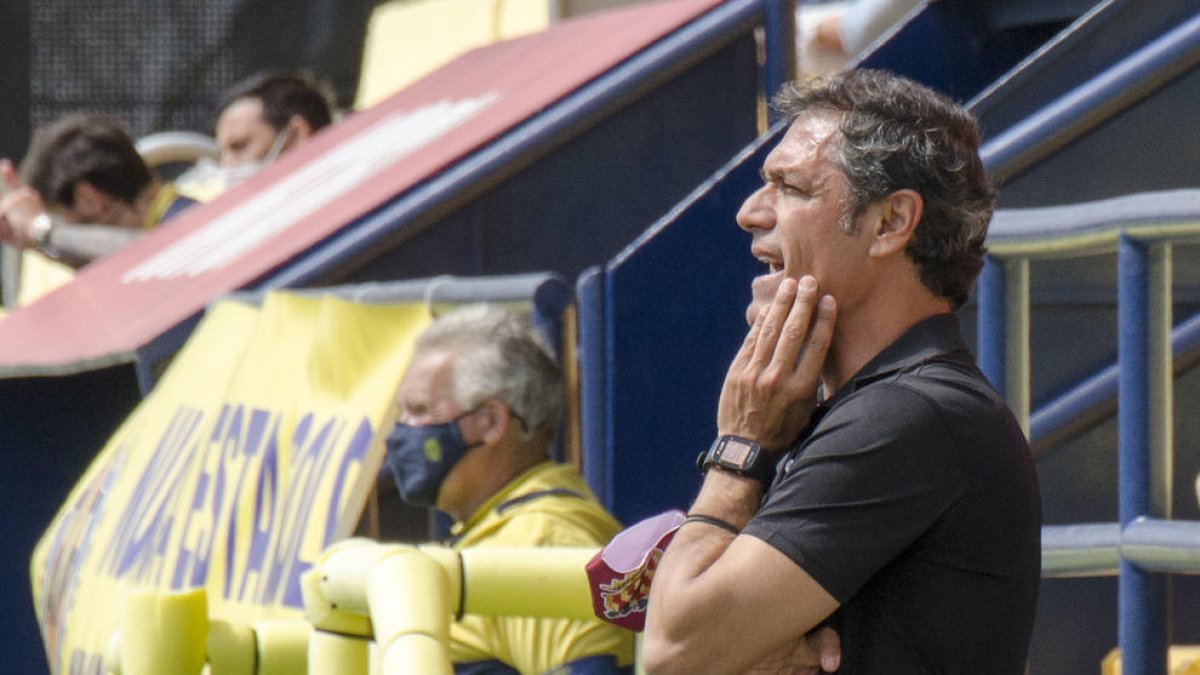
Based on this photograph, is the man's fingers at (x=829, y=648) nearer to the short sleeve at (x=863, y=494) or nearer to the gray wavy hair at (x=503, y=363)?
the short sleeve at (x=863, y=494)

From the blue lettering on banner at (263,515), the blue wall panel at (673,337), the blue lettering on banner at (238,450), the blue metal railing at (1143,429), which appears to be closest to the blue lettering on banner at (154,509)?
the blue lettering on banner at (238,450)

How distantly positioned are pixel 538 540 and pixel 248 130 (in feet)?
13.8

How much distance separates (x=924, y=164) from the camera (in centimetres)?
218

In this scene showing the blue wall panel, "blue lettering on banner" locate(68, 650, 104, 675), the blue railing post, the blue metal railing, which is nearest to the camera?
the blue metal railing

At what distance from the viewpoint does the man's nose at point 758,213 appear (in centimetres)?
225

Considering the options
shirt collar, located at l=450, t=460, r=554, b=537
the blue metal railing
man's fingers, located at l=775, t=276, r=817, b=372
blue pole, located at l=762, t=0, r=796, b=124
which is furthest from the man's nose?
blue pole, located at l=762, t=0, r=796, b=124

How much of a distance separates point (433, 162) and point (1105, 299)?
1.94 m

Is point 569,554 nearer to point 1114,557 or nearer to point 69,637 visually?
point 1114,557

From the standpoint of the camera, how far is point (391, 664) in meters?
2.61

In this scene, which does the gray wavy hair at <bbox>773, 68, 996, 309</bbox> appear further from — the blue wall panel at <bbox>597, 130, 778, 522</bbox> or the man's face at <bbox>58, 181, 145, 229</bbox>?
the man's face at <bbox>58, 181, 145, 229</bbox>

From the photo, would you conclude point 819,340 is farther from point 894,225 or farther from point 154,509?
point 154,509

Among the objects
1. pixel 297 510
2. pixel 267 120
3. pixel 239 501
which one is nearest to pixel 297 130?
pixel 267 120

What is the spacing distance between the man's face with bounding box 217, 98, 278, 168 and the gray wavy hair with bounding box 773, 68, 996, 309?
17.4ft

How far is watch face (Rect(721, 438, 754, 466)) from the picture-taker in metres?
2.15
